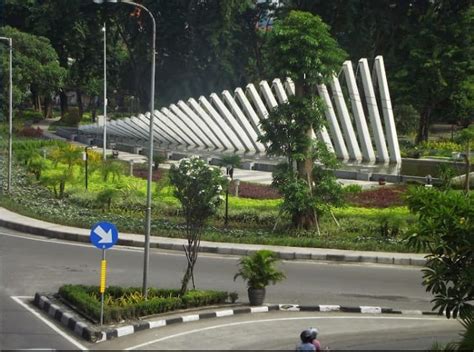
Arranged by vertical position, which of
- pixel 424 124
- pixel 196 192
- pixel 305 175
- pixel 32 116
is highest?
pixel 32 116

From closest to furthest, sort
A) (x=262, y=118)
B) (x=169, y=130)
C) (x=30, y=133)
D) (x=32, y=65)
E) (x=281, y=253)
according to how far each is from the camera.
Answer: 1. (x=281, y=253)
2. (x=262, y=118)
3. (x=169, y=130)
4. (x=32, y=65)
5. (x=30, y=133)

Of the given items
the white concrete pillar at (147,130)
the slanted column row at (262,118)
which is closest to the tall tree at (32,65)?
the slanted column row at (262,118)

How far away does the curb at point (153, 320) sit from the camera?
48.8 ft

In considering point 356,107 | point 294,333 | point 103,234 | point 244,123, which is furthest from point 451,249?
point 244,123

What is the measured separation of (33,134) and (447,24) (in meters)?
30.5

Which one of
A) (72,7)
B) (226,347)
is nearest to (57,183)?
(226,347)

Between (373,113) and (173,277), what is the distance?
21.9 meters

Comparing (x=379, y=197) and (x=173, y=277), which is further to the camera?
(x=379, y=197)

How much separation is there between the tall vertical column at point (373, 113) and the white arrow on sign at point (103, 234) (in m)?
26.1

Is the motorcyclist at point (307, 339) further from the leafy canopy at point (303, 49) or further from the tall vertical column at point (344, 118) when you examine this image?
the tall vertical column at point (344, 118)

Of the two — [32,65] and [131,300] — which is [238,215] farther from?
[32,65]

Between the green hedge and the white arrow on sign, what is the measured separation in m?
1.28

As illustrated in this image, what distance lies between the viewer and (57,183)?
1319 inches

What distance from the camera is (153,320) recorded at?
15.9 metres
